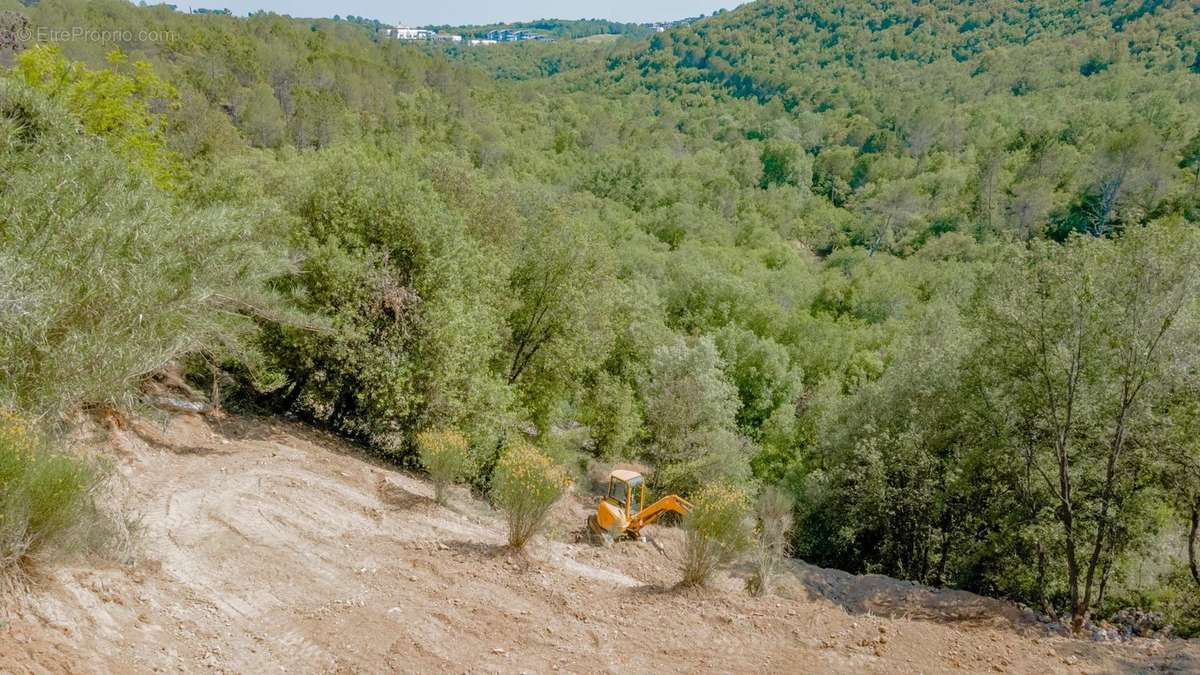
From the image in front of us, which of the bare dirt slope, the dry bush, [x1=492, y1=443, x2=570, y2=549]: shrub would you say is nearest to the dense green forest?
the bare dirt slope

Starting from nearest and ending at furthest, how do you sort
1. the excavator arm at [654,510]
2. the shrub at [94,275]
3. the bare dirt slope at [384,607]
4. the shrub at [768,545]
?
the bare dirt slope at [384,607] → the shrub at [94,275] → the shrub at [768,545] → the excavator arm at [654,510]

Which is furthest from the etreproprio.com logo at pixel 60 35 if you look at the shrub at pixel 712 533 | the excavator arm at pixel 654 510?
the shrub at pixel 712 533

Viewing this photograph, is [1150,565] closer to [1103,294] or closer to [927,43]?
[1103,294]

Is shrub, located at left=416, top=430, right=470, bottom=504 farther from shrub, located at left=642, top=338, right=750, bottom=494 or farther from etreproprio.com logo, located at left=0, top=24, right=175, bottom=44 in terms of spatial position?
etreproprio.com logo, located at left=0, top=24, right=175, bottom=44

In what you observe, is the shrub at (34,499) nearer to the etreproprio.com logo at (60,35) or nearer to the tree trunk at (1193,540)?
the tree trunk at (1193,540)

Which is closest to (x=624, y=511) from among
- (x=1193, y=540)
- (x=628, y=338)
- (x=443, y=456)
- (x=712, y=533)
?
(x=443, y=456)

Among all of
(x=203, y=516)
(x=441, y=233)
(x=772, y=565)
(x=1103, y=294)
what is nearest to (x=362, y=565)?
(x=203, y=516)

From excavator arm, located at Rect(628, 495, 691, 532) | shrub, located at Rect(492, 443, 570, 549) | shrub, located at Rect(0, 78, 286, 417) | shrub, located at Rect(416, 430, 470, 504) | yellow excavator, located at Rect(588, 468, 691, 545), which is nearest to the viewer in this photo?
shrub, located at Rect(0, 78, 286, 417)
